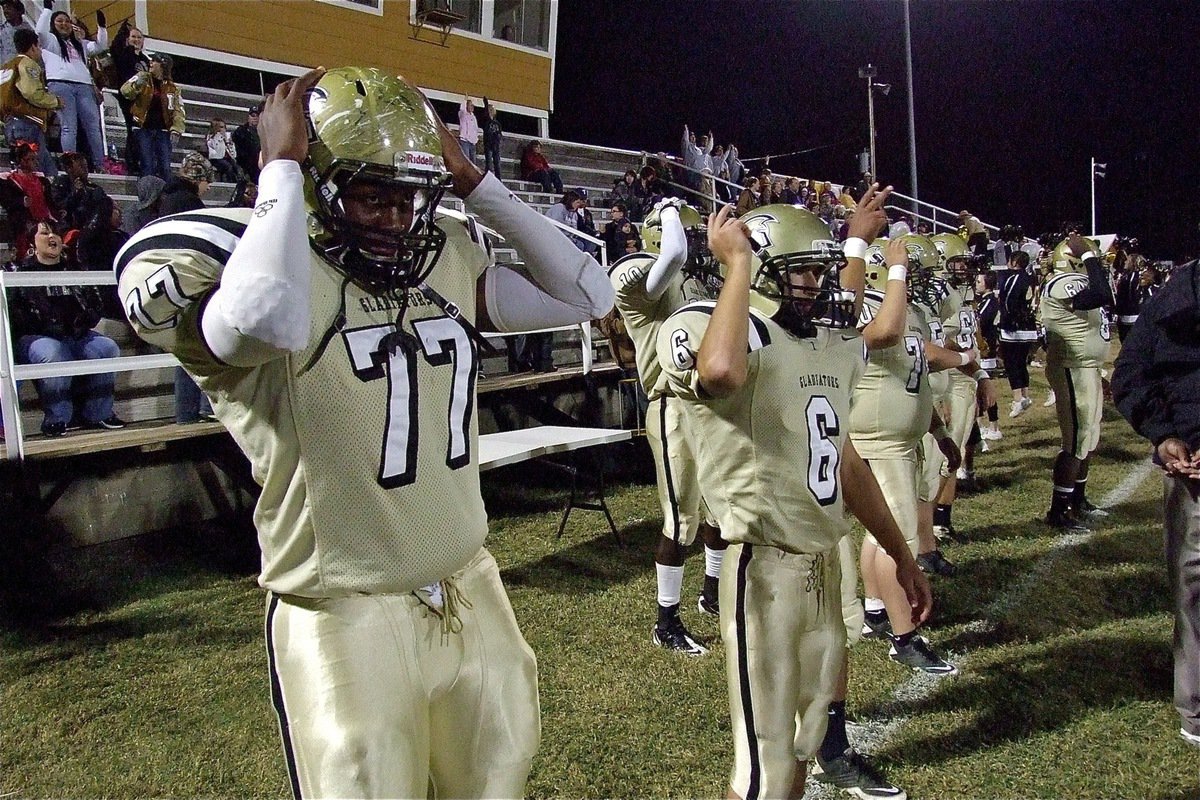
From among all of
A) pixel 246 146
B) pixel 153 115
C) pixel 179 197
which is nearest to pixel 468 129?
pixel 246 146

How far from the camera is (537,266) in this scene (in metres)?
2.24

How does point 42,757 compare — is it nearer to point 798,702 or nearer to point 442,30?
point 798,702

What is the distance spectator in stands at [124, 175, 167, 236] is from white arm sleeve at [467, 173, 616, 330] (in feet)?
18.4

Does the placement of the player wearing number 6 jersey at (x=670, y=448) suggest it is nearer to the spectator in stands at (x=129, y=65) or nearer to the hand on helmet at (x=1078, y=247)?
the hand on helmet at (x=1078, y=247)

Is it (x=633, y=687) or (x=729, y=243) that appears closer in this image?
(x=729, y=243)

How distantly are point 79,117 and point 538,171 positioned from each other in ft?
24.1

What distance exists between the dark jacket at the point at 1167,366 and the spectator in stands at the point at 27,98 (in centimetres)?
824

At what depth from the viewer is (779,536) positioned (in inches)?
104

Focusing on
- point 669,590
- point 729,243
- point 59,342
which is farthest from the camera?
point 59,342

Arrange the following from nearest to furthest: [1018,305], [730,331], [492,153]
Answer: [730,331] → [1018,305] → [492,153]

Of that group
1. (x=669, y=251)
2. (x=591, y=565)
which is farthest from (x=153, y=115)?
(x=669, y=251)

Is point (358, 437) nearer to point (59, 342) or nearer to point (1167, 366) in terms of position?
point (1167, 366)

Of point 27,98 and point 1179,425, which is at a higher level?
point 27,98

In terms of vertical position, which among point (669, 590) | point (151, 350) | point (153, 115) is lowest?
point (669, 590)
